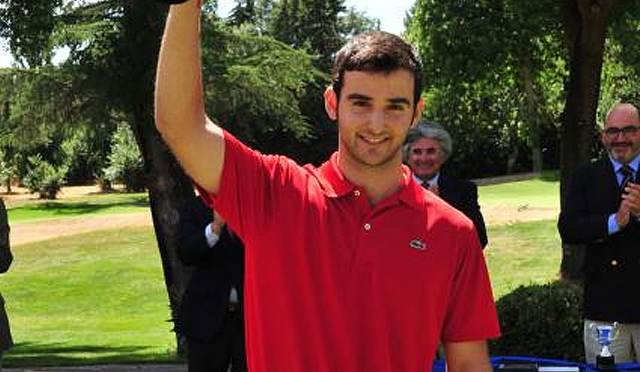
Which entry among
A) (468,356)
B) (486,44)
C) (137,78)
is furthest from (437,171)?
(486,44)

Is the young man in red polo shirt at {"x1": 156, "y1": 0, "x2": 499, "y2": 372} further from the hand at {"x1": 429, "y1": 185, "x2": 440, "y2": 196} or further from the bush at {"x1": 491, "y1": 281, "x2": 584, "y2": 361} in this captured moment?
the bush at {"x1": 491, "y1": 281, "x2": 584, "y2": 361}

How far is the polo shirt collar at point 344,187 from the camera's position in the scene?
222 centimetres

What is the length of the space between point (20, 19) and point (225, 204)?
9.09 metres

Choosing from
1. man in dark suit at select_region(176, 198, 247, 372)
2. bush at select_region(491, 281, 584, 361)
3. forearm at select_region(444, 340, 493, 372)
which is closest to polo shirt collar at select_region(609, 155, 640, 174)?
man in dark suit at select_region(176, 198, 247, 372)

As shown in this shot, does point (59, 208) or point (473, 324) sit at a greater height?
point (473, 324)

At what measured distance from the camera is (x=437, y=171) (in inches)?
212

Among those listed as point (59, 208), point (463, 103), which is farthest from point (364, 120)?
point (59, 208)

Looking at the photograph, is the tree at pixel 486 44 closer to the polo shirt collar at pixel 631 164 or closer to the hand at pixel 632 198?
the polo shirt collar at pixel 631 164

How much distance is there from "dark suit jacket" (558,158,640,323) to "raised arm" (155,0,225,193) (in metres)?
3.51

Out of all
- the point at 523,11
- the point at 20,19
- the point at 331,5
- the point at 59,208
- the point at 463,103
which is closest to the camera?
the point at 20,19

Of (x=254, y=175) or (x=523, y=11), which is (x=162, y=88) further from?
(x=523, y=11)

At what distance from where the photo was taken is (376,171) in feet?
7.49

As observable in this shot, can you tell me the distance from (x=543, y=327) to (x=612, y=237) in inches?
94.6

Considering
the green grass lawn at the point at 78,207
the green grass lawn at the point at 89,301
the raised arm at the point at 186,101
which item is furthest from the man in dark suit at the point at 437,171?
the green grass lawn at the point at 78,207
